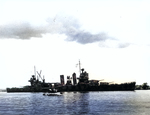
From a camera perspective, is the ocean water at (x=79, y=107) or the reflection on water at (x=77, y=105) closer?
the ocean water at (x=79, y=107)

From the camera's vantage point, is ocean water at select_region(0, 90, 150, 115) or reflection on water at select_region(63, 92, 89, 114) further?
reflection on water at select_region(63, 92, 89, 114)

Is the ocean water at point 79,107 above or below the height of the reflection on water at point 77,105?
below

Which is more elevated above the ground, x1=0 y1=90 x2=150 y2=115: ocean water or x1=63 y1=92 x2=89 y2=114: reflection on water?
x1=63 y1=92 x2=89 y2=114: reflection on water

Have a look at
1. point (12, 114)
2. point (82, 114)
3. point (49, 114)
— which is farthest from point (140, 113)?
point (12, 114)

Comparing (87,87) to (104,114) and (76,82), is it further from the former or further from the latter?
(104,114)

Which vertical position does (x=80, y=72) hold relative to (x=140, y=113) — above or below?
above

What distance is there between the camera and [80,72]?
182250 mm

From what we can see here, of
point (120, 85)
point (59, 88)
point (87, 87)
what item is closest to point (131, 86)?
point (120, 85)

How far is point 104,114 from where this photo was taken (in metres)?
46.3

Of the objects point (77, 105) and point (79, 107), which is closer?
point (79, 107)

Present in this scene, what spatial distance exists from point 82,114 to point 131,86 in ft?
442

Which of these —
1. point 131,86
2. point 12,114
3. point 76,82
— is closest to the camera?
point 12,114

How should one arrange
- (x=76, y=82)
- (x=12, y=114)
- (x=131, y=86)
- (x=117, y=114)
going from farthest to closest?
→ (x=76, y=82), (x=131, y=86), (x=12, y=114), (x=117, y=114)

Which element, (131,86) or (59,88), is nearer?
(131,86)
